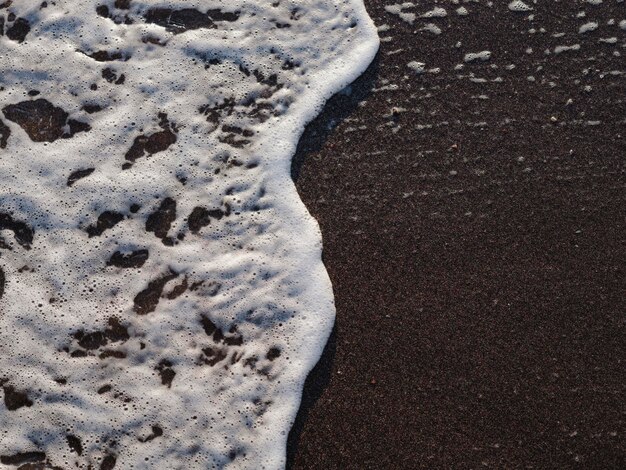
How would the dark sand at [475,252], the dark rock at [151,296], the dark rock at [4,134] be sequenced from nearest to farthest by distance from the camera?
the dark sand at [475,252], the dark rock at [151,296], the dark rock at [4,134]

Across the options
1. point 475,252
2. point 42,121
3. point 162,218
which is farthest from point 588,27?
point 42,121

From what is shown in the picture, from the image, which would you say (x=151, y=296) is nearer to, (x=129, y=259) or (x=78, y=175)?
(x=129, y=259)

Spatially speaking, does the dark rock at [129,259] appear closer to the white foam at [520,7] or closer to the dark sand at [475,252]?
the dark sand at [475,252]

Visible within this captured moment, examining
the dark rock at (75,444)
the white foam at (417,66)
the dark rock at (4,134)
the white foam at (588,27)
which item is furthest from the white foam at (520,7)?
the dark rock at (75,444)

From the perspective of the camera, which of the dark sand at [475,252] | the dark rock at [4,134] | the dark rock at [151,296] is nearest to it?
the dark sand at [475,252]

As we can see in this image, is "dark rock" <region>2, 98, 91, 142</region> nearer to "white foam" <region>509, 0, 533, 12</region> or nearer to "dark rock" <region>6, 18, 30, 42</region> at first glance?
"dark rock" <region>6, 18, 30, 42</region>

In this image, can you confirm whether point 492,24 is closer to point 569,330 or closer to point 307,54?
point 307,54

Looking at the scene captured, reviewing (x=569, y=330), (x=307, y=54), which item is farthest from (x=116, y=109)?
(x=569, y=330)
